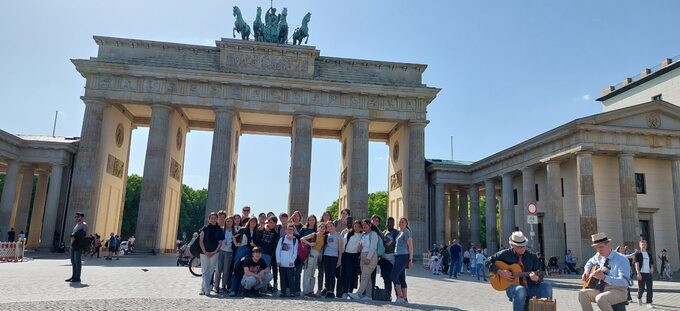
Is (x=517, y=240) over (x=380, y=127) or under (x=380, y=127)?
under

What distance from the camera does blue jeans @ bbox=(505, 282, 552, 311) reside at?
6504 mm

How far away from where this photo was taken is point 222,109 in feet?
115

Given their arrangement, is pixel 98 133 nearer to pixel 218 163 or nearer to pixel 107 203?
pixel 107 203

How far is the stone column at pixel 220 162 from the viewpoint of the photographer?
33844mm

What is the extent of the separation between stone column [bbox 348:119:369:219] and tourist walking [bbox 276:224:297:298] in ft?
80.3

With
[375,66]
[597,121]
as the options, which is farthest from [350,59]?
[597,121]

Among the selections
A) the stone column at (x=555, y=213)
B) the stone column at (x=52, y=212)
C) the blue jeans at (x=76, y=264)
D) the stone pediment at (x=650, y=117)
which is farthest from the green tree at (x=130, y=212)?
the stone pediment at (x=650, y=117)

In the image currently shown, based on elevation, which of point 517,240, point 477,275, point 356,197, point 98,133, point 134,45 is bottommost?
point 477,275

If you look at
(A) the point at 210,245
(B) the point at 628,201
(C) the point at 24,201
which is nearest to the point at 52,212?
(C) the point at 24,201

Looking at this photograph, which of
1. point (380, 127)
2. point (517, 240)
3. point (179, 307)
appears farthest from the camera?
point (380, 127)

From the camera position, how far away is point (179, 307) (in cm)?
857

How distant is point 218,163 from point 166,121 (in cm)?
501

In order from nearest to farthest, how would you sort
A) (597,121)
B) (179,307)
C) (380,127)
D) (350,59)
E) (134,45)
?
(179,307)
(597,121)
(134,45)
(350,59)
(380,127)

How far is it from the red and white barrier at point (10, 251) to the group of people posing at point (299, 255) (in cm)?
1538
